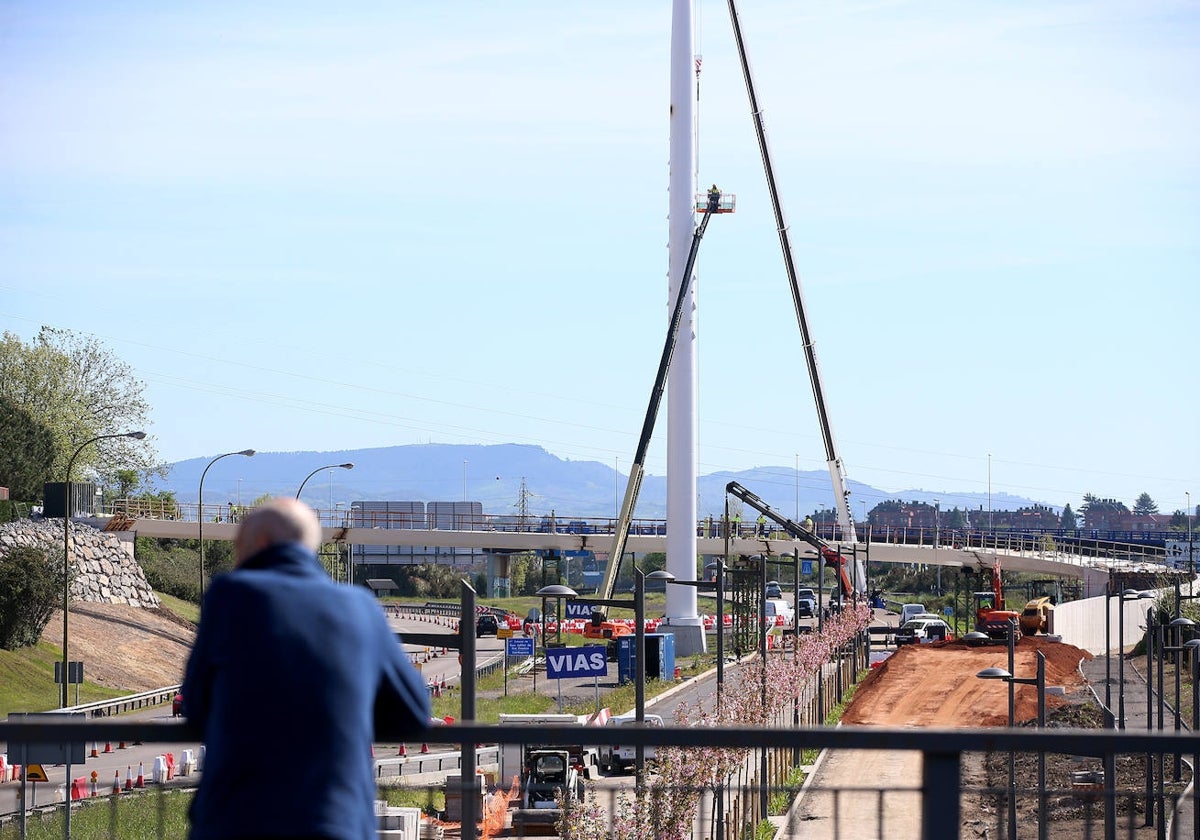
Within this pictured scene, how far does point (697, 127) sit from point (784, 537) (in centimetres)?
3528

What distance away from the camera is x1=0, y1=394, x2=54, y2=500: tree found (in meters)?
81.4

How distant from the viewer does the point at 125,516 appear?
9431 centimetres

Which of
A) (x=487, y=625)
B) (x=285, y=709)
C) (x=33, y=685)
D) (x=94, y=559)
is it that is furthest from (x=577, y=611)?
(x=285, y=709)

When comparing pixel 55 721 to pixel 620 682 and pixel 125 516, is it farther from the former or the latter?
pixel 125 516

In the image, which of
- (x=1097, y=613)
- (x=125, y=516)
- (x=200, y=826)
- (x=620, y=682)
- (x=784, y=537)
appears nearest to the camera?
(x=200, y=826)

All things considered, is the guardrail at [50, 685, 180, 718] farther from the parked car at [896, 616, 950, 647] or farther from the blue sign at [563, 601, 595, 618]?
the parked car at [896, 616, 950, 647]

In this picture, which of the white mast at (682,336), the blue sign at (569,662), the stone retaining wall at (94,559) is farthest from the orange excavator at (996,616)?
the stone retaining wall at (94,559)

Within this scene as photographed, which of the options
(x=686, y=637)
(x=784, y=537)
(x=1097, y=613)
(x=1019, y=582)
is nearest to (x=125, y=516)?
(x=686, y=637)

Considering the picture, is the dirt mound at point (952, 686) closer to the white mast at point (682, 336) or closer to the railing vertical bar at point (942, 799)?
the white mast at point (682, 336)

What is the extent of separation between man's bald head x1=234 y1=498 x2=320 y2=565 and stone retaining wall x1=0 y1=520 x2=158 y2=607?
64628 millimetres

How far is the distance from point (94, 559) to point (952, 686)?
44.9 meters

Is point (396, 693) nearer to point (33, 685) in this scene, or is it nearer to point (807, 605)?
point (33, 685)

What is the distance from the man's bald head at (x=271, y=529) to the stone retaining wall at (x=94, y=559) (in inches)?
2544

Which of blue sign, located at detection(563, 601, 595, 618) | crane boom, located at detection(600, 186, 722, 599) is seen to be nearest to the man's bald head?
Answer: blue sign, located at detection(563, 601, 595, 618)
